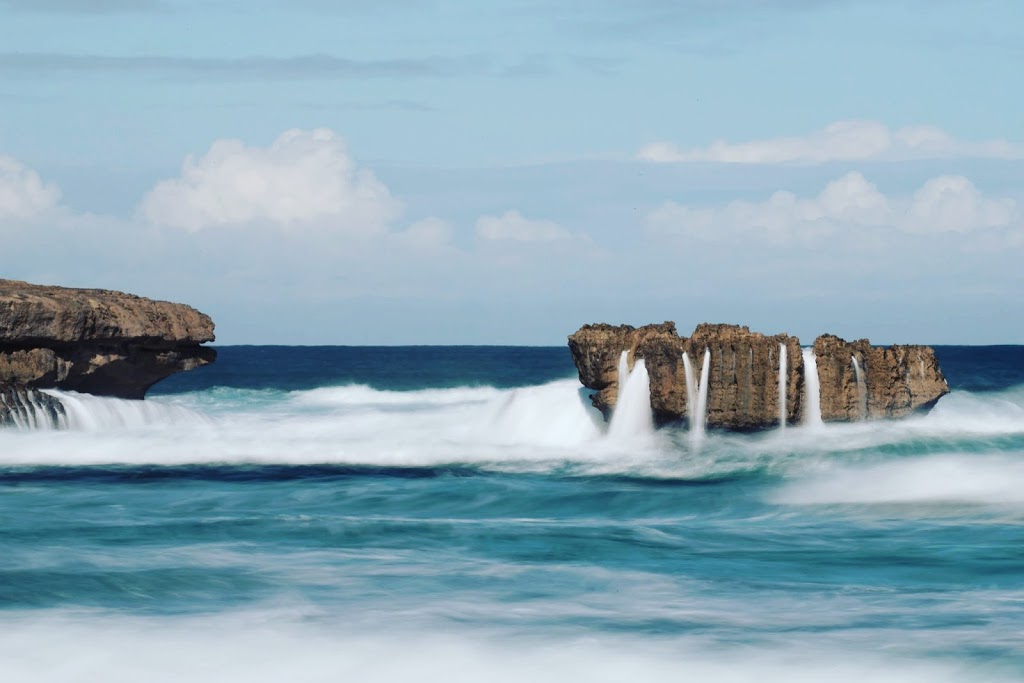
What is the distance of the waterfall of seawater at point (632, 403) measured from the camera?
2062cm

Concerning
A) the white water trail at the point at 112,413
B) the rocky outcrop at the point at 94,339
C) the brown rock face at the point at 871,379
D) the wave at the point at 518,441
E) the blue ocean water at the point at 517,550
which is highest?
the rocky outcrop at the point at 94,339

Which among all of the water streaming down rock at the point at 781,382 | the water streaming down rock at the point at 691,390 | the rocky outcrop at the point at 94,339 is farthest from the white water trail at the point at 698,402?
the rocky outcrop at the point at 94,339

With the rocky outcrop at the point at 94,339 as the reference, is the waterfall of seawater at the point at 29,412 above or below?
below

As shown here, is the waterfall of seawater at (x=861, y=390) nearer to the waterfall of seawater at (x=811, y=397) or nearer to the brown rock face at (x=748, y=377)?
the waterfall of seawater at (x=811, y=397)

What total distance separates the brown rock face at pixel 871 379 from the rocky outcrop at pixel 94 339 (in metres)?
11.4

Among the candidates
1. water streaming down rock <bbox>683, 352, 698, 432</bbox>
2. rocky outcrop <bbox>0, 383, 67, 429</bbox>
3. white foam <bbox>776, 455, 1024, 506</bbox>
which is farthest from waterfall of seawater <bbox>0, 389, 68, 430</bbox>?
white foam <bbox>776, 455, 1024, 506</bbox>

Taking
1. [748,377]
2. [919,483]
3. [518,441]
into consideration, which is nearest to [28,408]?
[518,441]

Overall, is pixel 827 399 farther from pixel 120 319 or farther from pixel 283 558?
pixel 120 319

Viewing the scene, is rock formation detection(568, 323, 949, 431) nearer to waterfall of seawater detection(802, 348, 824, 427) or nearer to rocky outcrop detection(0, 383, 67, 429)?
waterfall of seawater detection(802, 348, 824, 427)

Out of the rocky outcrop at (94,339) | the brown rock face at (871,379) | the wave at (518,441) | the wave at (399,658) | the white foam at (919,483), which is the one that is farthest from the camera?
the rocky outcrop at (94,339)

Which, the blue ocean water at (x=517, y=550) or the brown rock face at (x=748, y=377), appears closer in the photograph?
the blue ocean water at (x=517, y=550)

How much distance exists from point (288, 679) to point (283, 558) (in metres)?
3.76

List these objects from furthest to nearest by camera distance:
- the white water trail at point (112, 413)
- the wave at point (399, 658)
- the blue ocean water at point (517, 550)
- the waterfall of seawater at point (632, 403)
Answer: the white water trail at point (112, 413) → the waterfall of seawater at point (632, 403) → the blue ocean water at point (517, 550) → the wave at point (399, 658)

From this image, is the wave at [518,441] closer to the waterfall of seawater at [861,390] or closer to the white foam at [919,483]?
the waterfall of seawater at [861,390]
